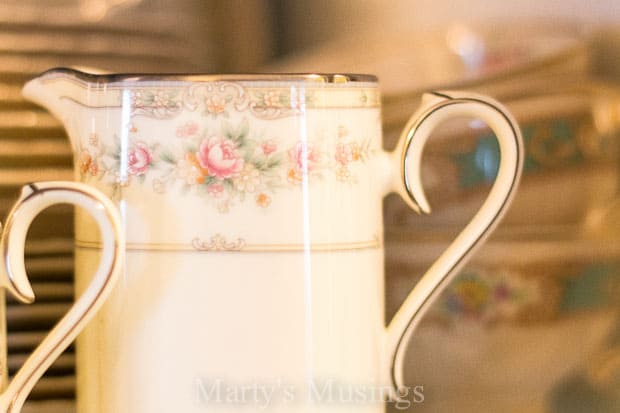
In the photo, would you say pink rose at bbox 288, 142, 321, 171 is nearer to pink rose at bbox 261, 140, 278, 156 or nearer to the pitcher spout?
pink rose at bbox 261, 140, 278, 156

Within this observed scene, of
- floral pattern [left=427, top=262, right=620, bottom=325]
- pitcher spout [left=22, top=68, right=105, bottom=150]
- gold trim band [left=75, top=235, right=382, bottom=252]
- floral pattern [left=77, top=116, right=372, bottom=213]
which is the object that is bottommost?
floral pattern [left=427, top=262, right=620, bottom=325]

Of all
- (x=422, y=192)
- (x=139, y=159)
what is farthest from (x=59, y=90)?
(x=422, y=192)

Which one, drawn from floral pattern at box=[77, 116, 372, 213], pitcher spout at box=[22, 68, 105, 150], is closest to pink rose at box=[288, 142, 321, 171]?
floral pattern at box=[77, 116, 372, 213]

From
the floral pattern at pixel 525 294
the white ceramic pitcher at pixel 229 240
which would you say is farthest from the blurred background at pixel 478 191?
the white ceramic pitcher at pixel 229 240

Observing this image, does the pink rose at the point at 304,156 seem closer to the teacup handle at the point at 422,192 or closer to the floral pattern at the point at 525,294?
the teacup handle at the point at 422,192

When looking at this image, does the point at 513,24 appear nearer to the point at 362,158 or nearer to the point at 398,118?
the point at 398,118

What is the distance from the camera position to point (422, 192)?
1.50 ft

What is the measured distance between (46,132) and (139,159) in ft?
0.45

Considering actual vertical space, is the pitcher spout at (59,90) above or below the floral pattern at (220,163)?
above

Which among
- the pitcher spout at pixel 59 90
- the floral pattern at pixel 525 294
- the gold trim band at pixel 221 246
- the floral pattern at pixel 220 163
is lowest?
the floral pattern at pixel 525 294

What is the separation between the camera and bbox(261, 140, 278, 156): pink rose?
42 cm

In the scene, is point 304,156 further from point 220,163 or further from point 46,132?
point 46,132

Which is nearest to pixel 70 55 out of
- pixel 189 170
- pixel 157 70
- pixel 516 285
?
pixel 157 70

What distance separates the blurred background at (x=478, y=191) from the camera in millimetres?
528
